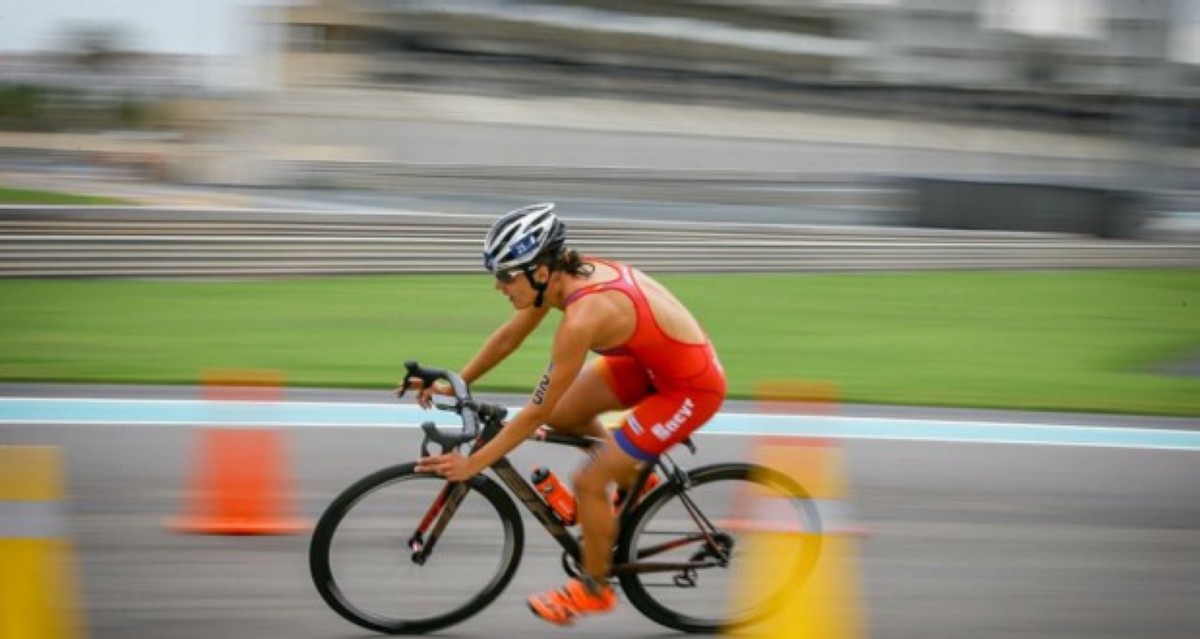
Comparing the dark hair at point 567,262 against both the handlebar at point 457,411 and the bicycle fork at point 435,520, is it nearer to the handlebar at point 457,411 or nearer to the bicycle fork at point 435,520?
the handlebar at point 457,411

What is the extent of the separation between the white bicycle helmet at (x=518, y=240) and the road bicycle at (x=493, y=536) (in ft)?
1.77

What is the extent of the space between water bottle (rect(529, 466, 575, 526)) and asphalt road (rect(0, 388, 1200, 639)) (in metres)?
0.53

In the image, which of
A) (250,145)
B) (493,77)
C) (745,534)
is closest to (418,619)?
(745,534)

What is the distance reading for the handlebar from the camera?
16.5 ft

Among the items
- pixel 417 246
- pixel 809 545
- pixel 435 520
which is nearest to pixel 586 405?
pixel 435 520

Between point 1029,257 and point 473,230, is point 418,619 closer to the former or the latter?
point 473,230

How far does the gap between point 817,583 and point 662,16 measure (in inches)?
1907

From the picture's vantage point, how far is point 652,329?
505 centimetres

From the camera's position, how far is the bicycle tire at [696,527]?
5344 millimetres

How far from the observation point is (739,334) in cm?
1391

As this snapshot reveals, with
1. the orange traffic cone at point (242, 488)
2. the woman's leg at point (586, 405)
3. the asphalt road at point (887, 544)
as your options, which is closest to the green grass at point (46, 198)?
the asphalt road at point (887, 544)

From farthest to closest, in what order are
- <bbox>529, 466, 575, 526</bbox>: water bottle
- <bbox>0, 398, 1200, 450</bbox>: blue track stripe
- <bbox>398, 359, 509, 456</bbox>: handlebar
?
<bbox>0, 398, 1200, 450</bbox>: blue track stripe
<bbox>529, 466, 575, 526</bbox>: water bottle
<bbox>398, 359, 509, 456</bbox>: handlebar

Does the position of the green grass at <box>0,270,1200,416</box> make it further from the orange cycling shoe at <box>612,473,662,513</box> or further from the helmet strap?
the helmet strap

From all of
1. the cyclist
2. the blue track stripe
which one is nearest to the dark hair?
the cyclist
